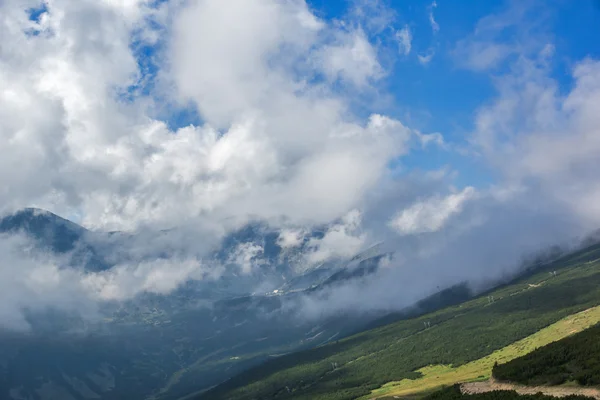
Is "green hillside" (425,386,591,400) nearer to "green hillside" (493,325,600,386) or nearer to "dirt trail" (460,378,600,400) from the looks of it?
"dirt trail" (460,378,600,400)

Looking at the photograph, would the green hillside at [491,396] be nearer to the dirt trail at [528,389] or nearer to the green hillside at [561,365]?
the dirt trail at [528,389]

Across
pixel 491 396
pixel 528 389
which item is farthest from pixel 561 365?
pixel 491 396

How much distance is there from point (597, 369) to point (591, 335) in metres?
32.3

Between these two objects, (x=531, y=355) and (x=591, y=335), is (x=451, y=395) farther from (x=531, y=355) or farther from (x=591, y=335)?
(x=591, y=335)

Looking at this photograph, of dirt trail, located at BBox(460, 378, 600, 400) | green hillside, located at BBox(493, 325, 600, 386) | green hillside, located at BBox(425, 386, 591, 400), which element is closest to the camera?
green hillside, located at BBox(425, 386, 591, 400)

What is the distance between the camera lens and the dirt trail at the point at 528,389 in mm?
91500

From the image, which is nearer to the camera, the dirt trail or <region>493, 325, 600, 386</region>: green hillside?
the dirt trail

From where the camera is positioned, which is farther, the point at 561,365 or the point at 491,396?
the point at 561,365

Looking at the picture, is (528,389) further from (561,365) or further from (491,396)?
(561,365)

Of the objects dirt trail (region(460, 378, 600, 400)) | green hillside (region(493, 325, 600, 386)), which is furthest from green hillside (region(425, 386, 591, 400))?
green hillside (region(493, 325, 600, 386))

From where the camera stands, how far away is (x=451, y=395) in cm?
11412

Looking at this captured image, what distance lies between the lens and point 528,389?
103 meters

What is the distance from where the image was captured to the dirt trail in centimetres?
9150

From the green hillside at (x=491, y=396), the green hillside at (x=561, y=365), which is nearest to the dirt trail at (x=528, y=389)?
the green hillside at (x=561, y=365)
